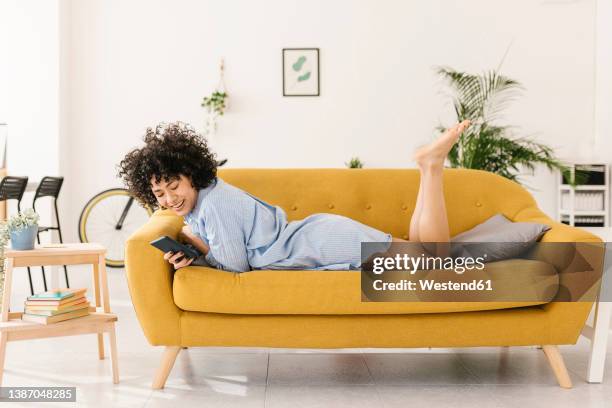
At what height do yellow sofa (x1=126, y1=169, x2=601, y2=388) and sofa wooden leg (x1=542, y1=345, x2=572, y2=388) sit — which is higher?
yellow sofa (x1=126, y1=169, x2=601, y2=388)

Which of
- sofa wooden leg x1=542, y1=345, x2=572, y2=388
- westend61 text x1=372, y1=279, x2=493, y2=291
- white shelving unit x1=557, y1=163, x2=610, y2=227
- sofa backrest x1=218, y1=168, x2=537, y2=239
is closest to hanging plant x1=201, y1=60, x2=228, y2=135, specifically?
sofa backrest x1=218, y1=168, x2=537, y2=239

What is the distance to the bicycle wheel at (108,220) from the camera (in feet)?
18.1

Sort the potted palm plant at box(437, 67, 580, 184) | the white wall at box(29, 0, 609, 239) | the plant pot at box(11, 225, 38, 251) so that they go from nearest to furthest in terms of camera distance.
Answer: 1. the plant pot at box(11, 225, 38, 251)
2. the potted palm plant at box(437, 67, 580, 184)
3. the white wall at box(29, 0, 609, 239)

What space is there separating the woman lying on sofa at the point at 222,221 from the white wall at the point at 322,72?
120 inches

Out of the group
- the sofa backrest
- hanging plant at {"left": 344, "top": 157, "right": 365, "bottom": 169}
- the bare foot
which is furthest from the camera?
hanging plant at {"left": 344, "top": 157, "right": 365, "bottom": 169}

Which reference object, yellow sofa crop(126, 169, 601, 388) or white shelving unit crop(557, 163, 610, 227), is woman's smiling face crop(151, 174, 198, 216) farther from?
white shelving unit crop(557, 163, 610, 227)

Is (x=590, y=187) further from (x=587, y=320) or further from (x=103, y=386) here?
(x=103, y=386)

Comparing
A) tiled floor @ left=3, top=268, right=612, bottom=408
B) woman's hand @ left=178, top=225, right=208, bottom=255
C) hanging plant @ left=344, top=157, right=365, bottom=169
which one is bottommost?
tiled floor @ left=3, top=268, right=612, bottom=408

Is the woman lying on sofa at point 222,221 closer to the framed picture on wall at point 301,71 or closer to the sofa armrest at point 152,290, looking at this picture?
the sofa armrest at point 152,290

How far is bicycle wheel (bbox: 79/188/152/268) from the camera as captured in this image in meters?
5.50

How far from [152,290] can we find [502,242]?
4.44ft

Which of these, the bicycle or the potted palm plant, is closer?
the potted palm plant

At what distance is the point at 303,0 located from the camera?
5.59 m

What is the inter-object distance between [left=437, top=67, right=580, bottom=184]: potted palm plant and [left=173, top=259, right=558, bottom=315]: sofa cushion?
2382 millimetres
